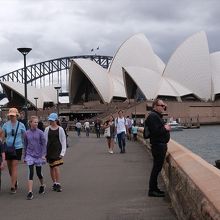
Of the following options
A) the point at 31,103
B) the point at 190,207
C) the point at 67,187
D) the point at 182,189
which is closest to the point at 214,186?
the point at 190,207

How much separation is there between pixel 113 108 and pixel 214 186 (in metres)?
85.9

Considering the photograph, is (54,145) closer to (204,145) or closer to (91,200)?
(91,200)

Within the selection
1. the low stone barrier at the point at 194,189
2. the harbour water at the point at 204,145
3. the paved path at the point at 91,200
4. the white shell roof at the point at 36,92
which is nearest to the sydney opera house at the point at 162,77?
the white shell roof at the point at 36,92

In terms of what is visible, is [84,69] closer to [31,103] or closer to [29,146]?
[31,103]

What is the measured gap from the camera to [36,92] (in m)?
111

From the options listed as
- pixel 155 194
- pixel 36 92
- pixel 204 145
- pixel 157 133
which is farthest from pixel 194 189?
pixel 36 92

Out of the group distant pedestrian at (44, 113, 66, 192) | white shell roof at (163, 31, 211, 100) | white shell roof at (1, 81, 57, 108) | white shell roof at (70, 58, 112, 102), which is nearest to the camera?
distant pedestrian at (44, 113, 66, 192)

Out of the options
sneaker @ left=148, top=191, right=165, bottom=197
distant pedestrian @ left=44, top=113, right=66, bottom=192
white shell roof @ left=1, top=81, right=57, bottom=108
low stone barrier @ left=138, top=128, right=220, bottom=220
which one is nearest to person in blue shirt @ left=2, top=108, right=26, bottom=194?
distant pedestrian @ left=44, top=113, right=66, bottom=192

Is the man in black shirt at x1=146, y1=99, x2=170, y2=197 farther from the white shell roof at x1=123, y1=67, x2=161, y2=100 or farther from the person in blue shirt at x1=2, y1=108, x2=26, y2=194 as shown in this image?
the white shell roof at x1=123, y1=67, x2=161, y2=100

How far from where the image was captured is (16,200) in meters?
8.17

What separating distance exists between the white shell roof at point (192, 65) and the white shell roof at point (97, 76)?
11.4 m

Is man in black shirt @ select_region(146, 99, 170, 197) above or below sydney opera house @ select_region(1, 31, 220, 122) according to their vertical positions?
below

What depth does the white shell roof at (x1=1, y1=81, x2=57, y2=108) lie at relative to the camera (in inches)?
4013

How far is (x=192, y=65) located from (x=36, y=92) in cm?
3901
